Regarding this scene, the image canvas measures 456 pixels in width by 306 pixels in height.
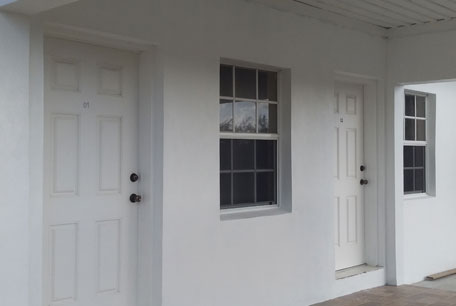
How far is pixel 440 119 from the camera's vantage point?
7.41 meters

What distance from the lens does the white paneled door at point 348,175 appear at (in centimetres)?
611

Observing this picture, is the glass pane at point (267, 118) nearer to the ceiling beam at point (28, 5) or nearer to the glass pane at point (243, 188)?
the glass pane at point (243, 188)

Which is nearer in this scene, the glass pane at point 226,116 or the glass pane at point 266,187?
the glass pane at point 226,116

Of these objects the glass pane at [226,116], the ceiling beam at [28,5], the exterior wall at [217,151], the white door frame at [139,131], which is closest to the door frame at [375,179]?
the exterior wall at [217,151]

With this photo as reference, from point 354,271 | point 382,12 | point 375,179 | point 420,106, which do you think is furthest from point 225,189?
point 420,106

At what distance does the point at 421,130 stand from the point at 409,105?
17.5 inches

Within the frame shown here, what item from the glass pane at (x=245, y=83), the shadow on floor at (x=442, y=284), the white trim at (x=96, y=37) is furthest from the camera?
the shadow on floor at (x=442, y=284)

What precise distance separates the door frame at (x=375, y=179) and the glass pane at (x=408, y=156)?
0.78 metres

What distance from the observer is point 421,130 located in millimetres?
7309

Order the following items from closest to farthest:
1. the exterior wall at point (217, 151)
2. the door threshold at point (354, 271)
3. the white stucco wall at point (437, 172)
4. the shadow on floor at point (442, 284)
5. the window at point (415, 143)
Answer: the exterior wall at point (217, 151)
the door threshold at point (354, 271)
the white stucco wall at point (437, 172)
the shadow on floor at point (442, 284)
the window at point (415, 143)

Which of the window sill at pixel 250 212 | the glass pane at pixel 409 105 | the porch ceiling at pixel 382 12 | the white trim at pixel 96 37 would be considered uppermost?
the porch ceiling at pixel 382 12

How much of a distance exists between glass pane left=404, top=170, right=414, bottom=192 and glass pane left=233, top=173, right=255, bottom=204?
280 centimetres

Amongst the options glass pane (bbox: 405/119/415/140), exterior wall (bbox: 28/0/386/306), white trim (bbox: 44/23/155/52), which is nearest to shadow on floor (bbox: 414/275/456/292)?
exterior wall (bbox: 28/0/386/306)

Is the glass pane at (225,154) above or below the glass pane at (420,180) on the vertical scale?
above
